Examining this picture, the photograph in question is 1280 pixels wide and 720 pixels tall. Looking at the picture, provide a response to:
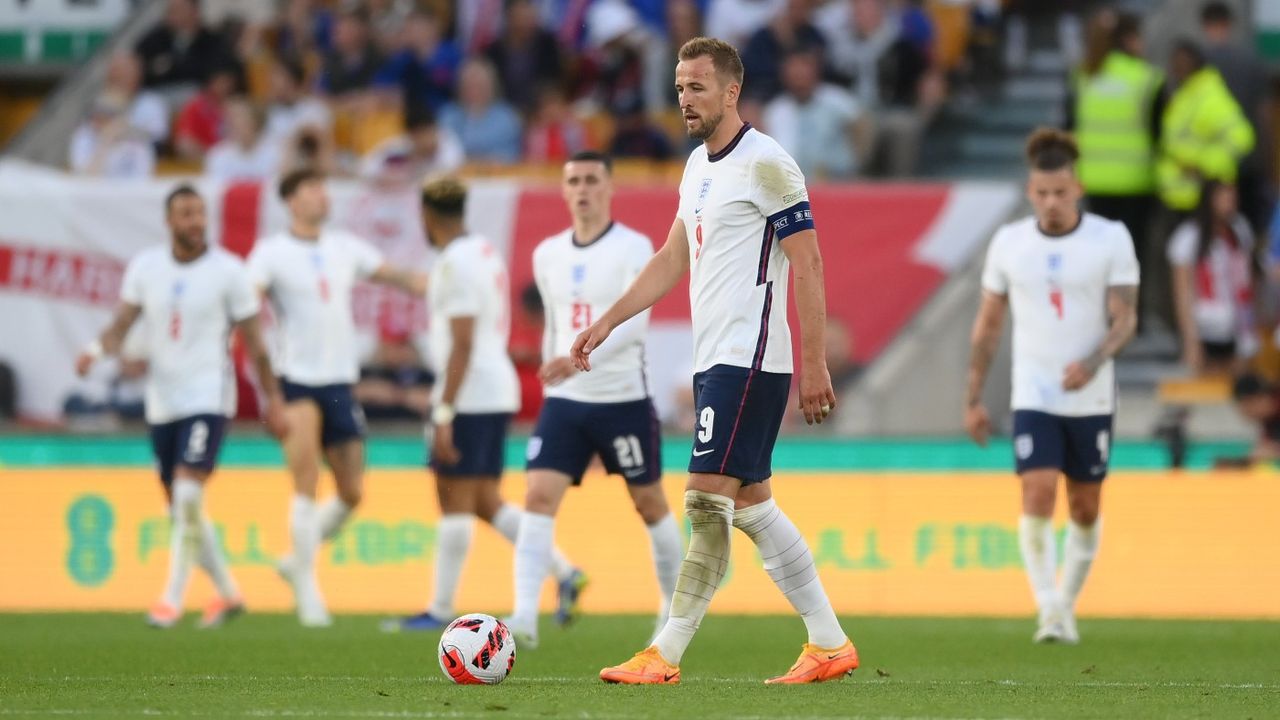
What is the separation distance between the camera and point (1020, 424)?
11.1m

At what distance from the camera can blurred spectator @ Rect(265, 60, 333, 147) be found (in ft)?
62.8

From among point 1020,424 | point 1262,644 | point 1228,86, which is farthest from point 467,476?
point 1228,86

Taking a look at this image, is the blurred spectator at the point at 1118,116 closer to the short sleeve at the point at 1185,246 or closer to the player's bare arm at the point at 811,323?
the short sleeve at the point at 1185,246

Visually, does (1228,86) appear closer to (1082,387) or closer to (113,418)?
(1082,387)

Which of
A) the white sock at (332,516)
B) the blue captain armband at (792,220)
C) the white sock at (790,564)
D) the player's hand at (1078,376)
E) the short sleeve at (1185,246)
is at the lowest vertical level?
the white sock at (332,516)

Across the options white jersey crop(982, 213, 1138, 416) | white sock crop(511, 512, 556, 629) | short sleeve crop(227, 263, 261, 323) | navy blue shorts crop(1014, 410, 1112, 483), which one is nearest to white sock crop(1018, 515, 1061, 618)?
navy blue shorts crop(1014, 410, 1112, 483)

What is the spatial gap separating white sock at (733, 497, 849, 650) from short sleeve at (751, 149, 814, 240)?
3.64 feet

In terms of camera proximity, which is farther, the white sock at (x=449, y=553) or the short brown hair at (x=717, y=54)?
the white sock at (x=449, y=553)

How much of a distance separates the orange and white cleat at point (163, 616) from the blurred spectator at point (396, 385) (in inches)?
158

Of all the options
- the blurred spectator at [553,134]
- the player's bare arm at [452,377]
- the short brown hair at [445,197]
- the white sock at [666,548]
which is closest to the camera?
the white sock at [666,548]

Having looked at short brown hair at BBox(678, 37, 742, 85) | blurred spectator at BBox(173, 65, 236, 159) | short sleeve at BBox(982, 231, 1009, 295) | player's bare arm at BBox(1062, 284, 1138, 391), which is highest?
blurred spectator at BBox(173, 65, 236, 159)

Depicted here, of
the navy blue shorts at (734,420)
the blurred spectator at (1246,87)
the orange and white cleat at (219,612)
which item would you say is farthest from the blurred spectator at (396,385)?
the navy blue shorts at (734,420)

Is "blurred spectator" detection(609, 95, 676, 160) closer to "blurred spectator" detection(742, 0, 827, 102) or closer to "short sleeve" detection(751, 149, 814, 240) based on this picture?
"blurred spectator" detection(742, 0, 827, 102)

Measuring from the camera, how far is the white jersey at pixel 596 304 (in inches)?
420
